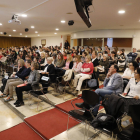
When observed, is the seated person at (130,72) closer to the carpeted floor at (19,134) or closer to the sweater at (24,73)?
the carpeted floor at (19,134)

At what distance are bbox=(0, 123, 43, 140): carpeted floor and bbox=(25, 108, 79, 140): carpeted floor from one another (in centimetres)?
11

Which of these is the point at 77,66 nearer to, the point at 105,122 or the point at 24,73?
the point at 24,73

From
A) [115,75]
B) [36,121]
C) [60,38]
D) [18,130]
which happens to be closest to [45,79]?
[36,121]

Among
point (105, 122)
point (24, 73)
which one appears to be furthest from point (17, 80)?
point (105, 122)

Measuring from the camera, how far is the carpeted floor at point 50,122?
8.64 ft

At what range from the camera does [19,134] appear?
8.81 ft

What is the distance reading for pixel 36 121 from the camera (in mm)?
3004

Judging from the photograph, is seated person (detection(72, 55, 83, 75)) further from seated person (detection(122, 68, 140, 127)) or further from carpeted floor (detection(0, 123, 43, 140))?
carpeted floor (detection(0, 123, 43, 140))

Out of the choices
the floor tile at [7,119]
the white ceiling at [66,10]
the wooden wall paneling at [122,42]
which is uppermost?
the white ceiling at [66,10]

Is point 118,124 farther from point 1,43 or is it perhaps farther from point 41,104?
point 1,43

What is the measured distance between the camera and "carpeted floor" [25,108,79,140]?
2.63 meters

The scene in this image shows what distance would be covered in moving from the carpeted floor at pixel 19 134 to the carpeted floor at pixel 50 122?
114mm

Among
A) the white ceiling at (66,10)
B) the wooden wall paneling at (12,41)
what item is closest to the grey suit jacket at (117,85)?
the white ceiling at (66,10)

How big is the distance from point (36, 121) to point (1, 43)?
19967 mm
